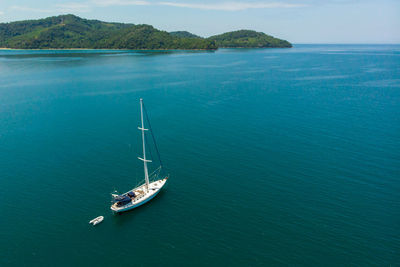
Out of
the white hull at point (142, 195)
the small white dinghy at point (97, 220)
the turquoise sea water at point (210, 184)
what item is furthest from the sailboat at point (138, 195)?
the small white dinghy at point (97, 220)

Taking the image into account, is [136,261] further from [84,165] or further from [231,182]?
[84,165]

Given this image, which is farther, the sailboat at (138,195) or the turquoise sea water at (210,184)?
the sailboat at (138,195)

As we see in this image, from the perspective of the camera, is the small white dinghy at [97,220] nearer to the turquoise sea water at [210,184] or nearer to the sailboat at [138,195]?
the turquoise sea water at [210,184]

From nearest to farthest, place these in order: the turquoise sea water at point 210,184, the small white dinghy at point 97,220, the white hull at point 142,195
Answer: the turquoise sea water at point 210,184 → the small white dinghy at point 97,220 → the white hull at point 142,195

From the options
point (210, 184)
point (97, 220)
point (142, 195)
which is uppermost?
point (142, 195)

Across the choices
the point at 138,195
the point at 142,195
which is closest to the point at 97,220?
the point at 138,195

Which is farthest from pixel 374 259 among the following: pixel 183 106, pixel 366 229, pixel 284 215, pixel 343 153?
pixel 183 106

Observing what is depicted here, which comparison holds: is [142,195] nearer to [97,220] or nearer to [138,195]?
[138,195]

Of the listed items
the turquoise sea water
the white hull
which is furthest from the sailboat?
the turquoise sea water
